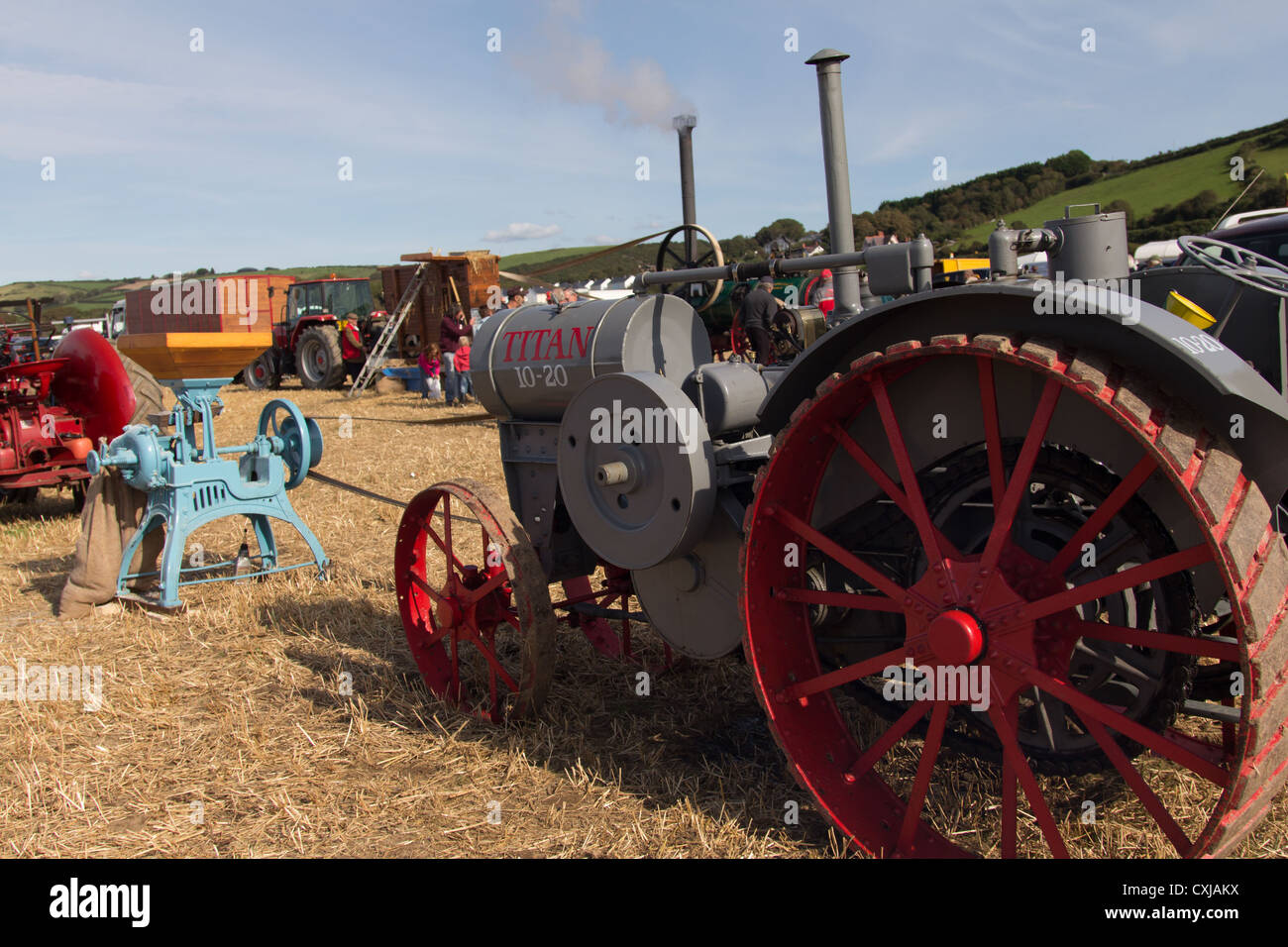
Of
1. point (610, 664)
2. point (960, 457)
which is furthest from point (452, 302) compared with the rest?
point (960, 457)

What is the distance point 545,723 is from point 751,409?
4.48 ft

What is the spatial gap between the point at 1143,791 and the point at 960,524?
0.95 metres

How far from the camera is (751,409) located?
3055 mm

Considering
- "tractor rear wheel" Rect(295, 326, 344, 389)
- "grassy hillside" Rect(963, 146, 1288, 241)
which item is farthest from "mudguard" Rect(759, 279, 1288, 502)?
"grassy hillside" Rect(963, 146, 1288, 241)

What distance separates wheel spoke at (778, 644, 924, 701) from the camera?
2.25m

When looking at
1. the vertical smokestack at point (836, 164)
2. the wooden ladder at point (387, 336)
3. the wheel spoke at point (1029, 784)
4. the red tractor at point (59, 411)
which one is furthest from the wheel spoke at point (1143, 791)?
the wooden ladder at point (387, 336)

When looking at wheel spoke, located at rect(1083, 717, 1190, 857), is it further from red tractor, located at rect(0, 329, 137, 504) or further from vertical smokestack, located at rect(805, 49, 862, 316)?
red tractor, located at rect(0, 329, 137, 504)

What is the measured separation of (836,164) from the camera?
287 centimetres

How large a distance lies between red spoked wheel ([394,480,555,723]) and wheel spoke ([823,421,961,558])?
130cm

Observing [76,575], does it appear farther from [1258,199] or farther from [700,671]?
[1258,199]

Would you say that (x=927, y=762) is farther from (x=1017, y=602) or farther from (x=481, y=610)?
(x=481, y=610)

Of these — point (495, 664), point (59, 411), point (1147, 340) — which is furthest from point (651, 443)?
point (59, 411)

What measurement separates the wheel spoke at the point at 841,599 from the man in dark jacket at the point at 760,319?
6678mm

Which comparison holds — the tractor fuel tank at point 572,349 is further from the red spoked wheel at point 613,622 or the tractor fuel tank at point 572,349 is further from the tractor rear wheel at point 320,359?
the tractor rear wheel at point 320,359
